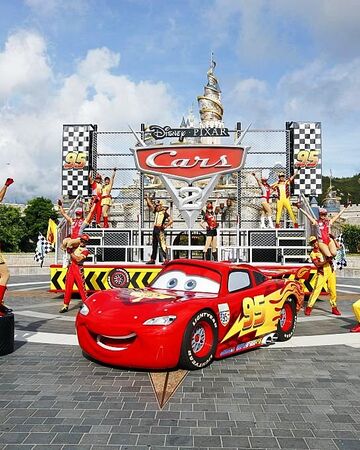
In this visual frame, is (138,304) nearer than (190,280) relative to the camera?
Yes

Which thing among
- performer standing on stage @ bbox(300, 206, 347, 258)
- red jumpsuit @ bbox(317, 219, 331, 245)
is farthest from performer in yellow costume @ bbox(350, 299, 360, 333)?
red jumpsuit @ bbox(317, 219, 331, 245)

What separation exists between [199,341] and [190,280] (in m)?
1.06

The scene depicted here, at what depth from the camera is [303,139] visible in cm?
1373

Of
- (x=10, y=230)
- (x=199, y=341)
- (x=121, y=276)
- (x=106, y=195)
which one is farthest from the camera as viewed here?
(x=10, y=230)

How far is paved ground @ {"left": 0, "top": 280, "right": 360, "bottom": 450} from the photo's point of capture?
10.2 feet

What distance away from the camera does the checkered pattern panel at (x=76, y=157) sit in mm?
14141

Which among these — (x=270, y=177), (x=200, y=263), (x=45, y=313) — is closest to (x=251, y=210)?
(x=270, y=177)

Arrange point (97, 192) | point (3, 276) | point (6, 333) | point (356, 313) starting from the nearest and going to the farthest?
point (6, 333)
point (3, 276)
point (356, 313)
point (97, 192)

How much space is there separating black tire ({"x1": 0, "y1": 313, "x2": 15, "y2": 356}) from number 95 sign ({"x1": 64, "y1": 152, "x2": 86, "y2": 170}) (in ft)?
30.5

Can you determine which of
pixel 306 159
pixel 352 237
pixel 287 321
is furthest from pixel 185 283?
pixel 352 237

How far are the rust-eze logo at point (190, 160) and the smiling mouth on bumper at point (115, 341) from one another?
279 inches

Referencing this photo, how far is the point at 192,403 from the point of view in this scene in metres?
3.85

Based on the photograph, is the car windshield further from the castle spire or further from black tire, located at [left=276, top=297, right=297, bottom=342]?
the castle spire

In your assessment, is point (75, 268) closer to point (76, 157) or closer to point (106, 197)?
point (106, 197)
